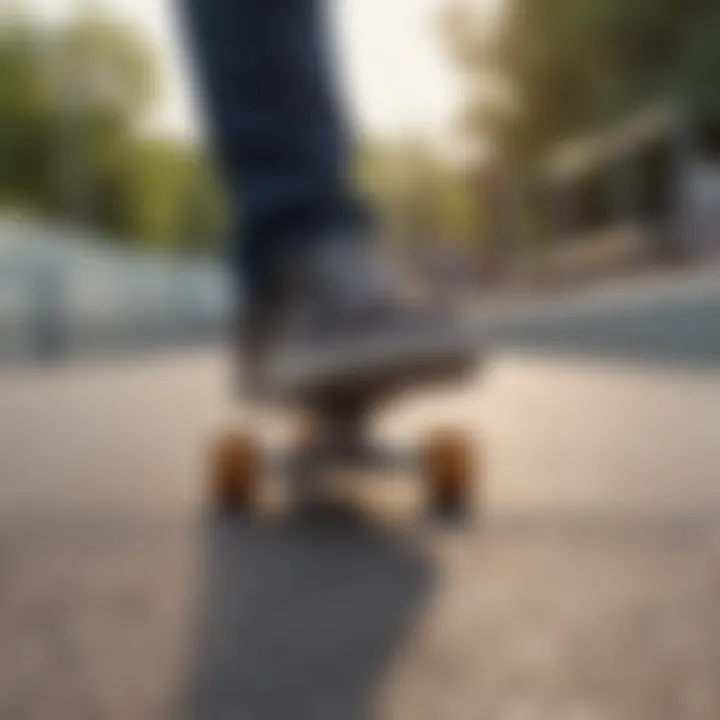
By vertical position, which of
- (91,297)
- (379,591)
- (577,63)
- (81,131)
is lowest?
(379,591)

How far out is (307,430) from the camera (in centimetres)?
118

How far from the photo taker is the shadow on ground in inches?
19.8

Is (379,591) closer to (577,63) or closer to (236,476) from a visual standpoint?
(236,476)

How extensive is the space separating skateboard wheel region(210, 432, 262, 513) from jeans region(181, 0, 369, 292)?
12 centimetres

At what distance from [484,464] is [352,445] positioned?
189 millimetres

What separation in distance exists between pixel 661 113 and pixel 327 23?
3.04ft

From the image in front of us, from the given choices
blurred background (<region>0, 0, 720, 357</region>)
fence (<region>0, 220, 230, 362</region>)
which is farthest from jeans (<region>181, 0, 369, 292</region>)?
fence (<region>0, 220, 230, 362</region>)

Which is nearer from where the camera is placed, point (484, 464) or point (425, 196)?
point (484, 464)

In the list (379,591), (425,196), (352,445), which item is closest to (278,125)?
(352,445)

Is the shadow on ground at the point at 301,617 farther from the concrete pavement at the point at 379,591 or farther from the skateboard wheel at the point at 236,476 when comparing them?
the skateboard wheel at the point at 236,476

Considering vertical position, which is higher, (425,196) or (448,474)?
(425,196)

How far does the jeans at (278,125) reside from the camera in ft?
3.37

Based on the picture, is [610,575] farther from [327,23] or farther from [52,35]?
[52,35]

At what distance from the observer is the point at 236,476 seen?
3.47 feet
